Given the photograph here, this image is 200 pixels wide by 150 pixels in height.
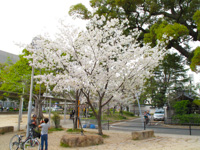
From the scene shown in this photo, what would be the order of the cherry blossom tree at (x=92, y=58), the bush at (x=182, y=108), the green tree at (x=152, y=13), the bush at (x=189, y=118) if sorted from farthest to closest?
1. the bush at (x=182, y=108)
2. the bush at (x=189, y=118)
3. the green tree at (x=152, y=13)
4. the cherry blossom tree at (x=92, y=58)

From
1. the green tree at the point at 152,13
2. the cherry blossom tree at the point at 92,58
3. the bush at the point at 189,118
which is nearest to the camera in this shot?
the cherry blossom tree at the point at 92,58

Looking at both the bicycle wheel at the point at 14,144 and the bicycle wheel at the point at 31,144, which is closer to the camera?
the bicycle wheel at the point at 31,144

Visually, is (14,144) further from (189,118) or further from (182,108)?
(182,108)

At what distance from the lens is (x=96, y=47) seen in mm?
9719

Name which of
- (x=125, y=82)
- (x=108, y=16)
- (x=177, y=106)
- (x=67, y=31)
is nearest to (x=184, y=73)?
(x=177, y=106)

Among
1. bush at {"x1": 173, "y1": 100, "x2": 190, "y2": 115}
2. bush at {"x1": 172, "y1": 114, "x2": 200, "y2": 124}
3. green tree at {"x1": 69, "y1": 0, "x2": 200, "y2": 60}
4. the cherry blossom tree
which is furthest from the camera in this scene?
bush at {"x1": 173, "y1": 100, "x2": 190, "y2": 115}

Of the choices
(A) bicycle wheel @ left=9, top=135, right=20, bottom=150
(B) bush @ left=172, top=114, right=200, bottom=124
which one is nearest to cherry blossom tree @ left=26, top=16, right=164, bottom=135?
(A) bicycle wheel @ left=9, top=135, right=20, bottom=150

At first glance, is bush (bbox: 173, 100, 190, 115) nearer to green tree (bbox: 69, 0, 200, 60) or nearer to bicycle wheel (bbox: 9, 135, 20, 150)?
green tree (bbox: 69, 0, 200, 60)

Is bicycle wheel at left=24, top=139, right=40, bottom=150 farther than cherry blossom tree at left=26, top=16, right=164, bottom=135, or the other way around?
cherry blossom tree at left=26, top=16, right=164, bottom=135

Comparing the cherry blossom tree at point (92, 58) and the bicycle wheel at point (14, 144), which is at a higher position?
the cherry blossom tree at point (92, 58)

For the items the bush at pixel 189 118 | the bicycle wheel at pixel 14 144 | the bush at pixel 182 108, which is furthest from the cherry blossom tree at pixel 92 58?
the bush at pixel 182 108

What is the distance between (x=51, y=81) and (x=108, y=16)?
8.90 meters

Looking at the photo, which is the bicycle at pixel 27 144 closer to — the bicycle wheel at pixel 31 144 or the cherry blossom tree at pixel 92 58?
the bicycle wheel at pixel 31 144

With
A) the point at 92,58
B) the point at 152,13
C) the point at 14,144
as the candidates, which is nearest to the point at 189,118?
the point at 152,13
